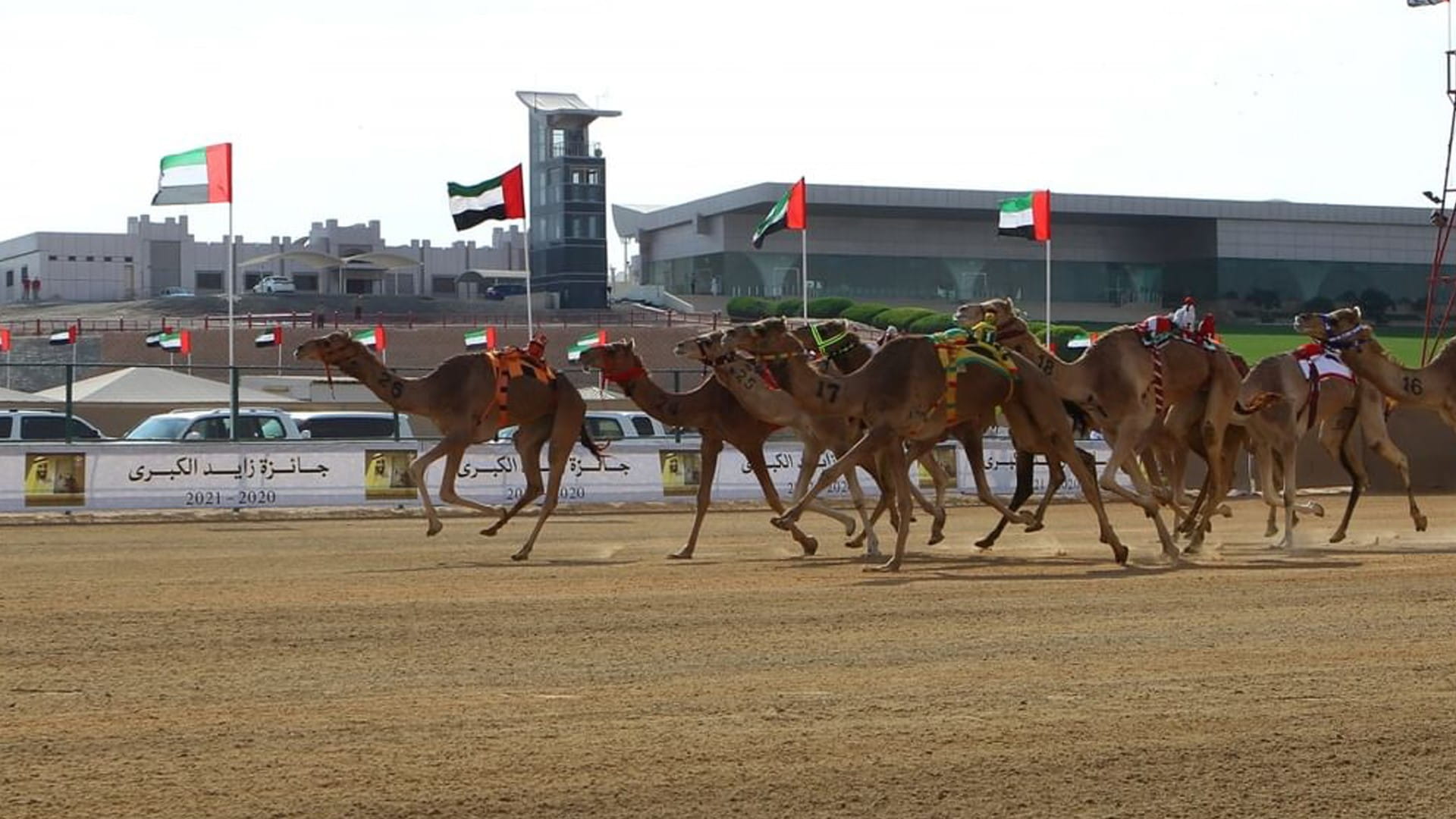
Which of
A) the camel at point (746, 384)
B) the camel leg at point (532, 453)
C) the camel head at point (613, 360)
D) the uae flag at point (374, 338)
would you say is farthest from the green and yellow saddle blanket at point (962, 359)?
the uae flag at point (374, 338)

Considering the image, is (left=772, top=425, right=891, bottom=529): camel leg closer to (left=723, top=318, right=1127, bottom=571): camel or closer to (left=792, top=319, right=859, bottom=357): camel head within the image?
(left=723, top=318, right=1127, bottom=571): camel

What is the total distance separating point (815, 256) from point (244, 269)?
34685 millimetres

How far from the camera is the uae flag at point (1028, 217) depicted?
46.6 metres

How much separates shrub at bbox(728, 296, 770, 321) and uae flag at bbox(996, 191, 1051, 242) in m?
39.1

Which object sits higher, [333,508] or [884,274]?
[884,274]

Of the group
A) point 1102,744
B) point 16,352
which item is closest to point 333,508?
point 1102,744

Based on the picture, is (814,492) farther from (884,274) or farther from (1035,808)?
(884,274)

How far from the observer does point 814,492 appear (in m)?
18.4

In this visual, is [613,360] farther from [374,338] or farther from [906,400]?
[374,338]

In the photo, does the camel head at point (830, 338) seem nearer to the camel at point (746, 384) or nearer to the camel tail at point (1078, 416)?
the camel at point (746, 384)

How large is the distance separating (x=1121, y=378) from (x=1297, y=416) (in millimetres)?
4369

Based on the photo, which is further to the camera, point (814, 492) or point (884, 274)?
point (884, 274)

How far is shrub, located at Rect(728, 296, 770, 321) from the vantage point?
89062 mm

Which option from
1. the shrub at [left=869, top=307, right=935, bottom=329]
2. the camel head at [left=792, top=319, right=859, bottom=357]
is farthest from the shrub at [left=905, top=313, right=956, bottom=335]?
the camel head at [left=792, top=319, right=859, bottom=357]
